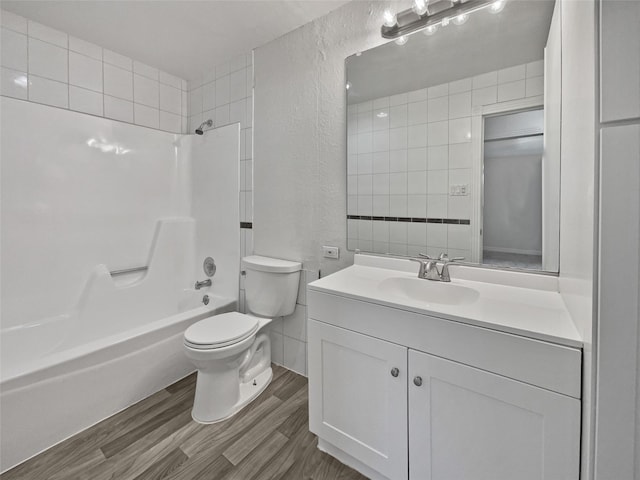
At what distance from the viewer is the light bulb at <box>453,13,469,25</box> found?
1334 mm

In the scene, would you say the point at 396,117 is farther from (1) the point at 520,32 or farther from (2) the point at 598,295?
(2) the point at 598,295

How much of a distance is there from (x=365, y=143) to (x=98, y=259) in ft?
6.55

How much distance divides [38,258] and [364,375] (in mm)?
2078

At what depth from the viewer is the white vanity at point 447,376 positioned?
817 millimetres

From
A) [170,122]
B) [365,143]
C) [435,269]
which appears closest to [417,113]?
[365,143]

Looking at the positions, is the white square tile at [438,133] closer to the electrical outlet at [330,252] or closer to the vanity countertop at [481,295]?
the vanity countertop at [481,295]

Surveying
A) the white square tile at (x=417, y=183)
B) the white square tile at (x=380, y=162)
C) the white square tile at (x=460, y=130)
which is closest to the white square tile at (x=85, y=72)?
the white square tile at (x=380, y=162)

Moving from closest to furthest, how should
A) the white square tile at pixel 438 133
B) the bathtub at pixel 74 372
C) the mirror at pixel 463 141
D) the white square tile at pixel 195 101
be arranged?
the mirror at pixel 463 141 → the bathtub at pixel 74 372 → the white square tile at pixel 438 133 → the white square tile at pixel 195 101

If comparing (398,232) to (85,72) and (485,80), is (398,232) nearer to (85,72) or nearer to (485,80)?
(485,80)

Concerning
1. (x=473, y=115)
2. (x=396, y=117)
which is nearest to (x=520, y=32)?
(x=473, y=115)

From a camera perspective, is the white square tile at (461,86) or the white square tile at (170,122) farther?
the white square tile at (170,122)

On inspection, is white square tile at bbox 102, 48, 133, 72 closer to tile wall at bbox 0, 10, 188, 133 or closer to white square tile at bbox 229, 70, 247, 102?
tile wall at bbox 0, 10, 188, 133

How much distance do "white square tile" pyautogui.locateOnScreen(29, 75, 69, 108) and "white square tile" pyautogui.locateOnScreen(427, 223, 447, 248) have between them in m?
2.43

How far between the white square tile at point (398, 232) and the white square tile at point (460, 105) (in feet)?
1.85
